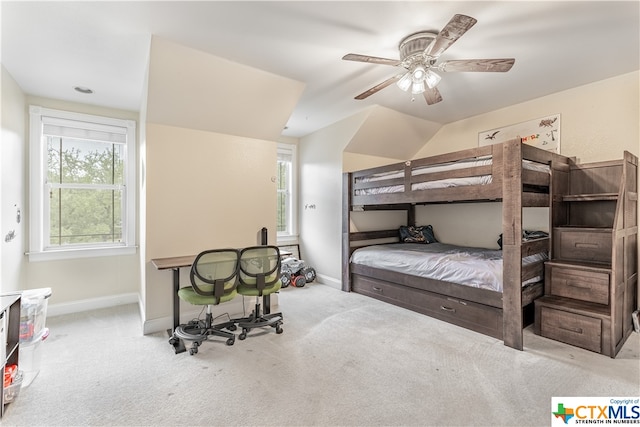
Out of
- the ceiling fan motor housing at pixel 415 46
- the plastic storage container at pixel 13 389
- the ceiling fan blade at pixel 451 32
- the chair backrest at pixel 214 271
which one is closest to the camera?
the ceiling fan blade at pixel 451 32

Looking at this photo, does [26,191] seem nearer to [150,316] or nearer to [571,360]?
[150,316]

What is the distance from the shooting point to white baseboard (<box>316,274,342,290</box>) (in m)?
4.47

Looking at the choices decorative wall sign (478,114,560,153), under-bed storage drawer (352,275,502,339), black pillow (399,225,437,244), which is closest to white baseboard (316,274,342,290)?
under-bed storage drawer (352,275,502,339)

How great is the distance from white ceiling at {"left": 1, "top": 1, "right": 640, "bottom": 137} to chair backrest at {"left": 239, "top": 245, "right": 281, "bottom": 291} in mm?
1675

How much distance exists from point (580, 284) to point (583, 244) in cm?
49

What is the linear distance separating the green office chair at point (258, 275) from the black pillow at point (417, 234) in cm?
263

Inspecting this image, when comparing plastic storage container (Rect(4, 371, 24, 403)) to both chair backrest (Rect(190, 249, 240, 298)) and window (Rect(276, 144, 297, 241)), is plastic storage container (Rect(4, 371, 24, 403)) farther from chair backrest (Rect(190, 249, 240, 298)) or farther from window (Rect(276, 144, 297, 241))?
window (Rect(276, 144, 297, 241))

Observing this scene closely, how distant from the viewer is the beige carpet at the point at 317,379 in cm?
169

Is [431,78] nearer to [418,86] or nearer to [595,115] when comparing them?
[418,86]

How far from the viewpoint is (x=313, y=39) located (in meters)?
2.35

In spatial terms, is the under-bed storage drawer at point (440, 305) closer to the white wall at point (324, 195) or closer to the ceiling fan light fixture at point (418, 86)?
the white wall at point (324, 195)

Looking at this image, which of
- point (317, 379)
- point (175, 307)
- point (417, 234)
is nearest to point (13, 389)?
point (175, 307)

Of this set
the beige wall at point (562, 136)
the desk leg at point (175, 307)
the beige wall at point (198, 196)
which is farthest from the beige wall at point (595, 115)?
the desk leg at point (175, 307)

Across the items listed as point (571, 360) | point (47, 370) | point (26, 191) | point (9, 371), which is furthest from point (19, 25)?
point (571, 360)
